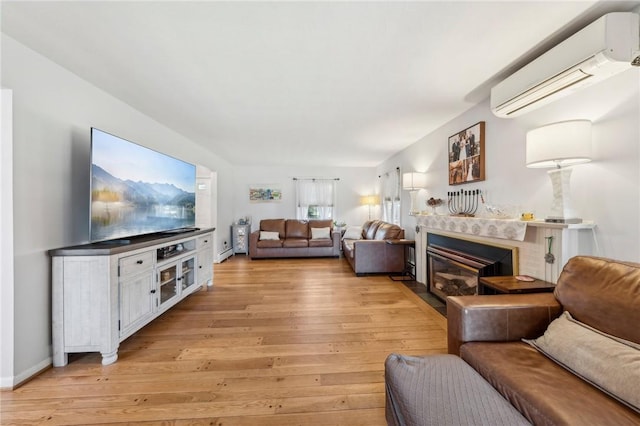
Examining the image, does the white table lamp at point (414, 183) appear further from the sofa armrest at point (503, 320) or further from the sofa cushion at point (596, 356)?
the sofa cushion at point (596, 356)

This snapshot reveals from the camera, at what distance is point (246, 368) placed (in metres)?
1.81

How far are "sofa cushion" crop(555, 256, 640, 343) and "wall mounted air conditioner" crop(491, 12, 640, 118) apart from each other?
1.10m

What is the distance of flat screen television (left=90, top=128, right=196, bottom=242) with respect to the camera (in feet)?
6.53

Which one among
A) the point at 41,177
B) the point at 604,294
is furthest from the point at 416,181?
the point at 41,177

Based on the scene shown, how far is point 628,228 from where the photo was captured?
4.92 ft

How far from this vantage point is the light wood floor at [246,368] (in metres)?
1.42

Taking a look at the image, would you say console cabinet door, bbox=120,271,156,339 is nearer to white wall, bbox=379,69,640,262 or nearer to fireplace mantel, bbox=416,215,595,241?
fireplace mantel, bbox=416,215,595,241

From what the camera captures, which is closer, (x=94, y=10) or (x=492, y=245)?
(x=94, y=10)

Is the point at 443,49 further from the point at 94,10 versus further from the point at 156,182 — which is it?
the point at 156,182

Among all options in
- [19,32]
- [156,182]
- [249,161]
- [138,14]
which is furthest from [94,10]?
[249,161]

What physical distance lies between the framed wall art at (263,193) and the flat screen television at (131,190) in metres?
3.41

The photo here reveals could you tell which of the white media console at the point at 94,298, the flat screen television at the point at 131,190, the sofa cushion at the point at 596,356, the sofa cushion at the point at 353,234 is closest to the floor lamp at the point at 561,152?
the sofa cushion at the point at 596,356

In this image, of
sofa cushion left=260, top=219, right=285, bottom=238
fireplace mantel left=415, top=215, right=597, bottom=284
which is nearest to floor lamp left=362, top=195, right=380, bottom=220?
sofa cushion left=260, top=219, right=285, bottom=238

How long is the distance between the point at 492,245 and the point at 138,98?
3.77 m
